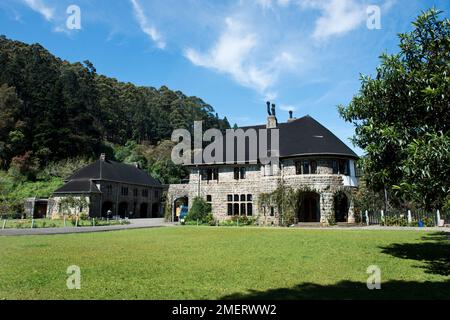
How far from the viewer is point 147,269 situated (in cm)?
940

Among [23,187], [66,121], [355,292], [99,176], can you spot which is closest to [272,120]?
[99,176]

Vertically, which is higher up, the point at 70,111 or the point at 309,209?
the point at 70,111

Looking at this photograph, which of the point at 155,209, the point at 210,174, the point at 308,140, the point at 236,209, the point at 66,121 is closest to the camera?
the point at 308,140

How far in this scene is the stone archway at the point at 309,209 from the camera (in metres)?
34.1

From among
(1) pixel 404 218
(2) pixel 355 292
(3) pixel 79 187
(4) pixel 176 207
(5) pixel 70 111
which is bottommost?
(2) pixel 355 292

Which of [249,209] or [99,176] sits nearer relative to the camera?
[249,209]

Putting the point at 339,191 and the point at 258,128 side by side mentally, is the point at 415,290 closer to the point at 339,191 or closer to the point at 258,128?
the point at 339,191

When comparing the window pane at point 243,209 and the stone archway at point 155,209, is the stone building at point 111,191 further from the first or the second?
the window pane at point 243,209

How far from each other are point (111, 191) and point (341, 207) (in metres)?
32.6

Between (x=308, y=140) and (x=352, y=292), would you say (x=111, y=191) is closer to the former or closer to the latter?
(x=308, y=140)

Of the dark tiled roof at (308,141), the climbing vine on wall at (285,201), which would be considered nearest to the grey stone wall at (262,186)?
the climbing vine on wall at (285,201)

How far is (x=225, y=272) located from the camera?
895cm

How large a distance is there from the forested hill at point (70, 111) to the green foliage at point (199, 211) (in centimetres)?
3973
